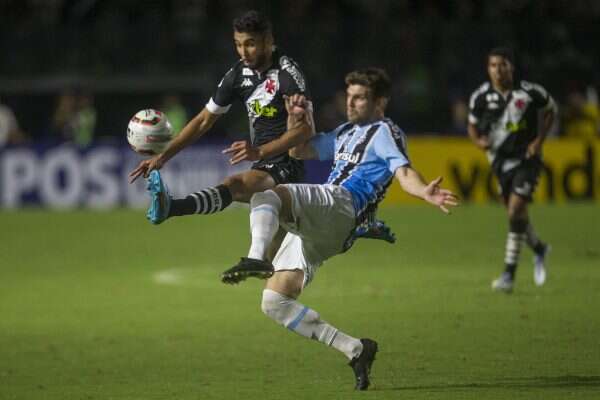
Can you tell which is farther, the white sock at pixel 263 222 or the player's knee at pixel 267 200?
the player's knee at pixel 267 200

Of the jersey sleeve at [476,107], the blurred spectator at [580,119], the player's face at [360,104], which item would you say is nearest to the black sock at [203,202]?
the player's face at [360,104]

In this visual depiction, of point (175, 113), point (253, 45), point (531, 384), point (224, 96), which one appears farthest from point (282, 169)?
point (175, 113)

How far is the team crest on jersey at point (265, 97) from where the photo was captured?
30.7 feet

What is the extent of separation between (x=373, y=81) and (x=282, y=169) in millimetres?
1315

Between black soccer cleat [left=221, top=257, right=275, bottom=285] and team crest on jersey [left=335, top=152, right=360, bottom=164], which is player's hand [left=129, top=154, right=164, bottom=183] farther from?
black soccer cleat [left=221, top=257, right=275, bottom=285]

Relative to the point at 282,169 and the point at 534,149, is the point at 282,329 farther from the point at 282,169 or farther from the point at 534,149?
the point at 534,149

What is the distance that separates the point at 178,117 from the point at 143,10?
2.91 metres

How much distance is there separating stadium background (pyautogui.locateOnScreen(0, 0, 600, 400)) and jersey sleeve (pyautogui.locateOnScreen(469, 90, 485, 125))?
1739 millimetres

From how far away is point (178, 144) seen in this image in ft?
29.8

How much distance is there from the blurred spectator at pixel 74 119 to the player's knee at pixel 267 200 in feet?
58.3

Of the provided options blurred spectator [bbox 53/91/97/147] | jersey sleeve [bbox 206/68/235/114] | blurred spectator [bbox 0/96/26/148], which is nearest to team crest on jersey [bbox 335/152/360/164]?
jersey sleeve [bbox 206/68/235/114]

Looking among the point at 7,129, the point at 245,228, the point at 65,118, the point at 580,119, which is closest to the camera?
the point at 245,228

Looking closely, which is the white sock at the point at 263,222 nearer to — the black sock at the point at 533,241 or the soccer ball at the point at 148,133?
the soccer ball at the point at 148,133

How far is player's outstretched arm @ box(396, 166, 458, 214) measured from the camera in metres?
7.61
